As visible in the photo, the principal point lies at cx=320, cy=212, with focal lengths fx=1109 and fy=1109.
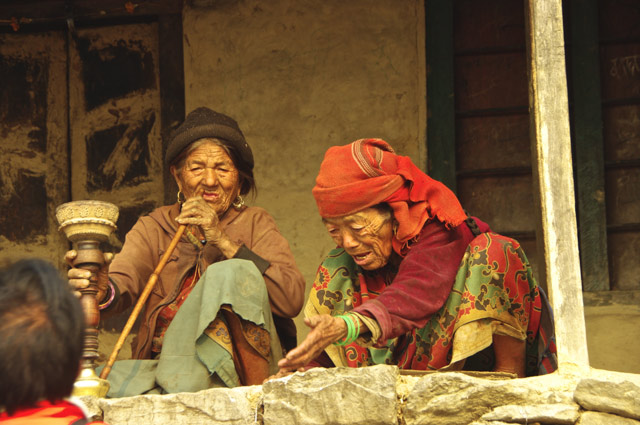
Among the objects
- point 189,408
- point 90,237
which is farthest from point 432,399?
point 90,237

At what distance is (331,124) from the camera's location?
5777 mm

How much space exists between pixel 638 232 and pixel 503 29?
1.25 metres

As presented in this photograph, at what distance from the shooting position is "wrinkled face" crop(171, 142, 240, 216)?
15.7ft

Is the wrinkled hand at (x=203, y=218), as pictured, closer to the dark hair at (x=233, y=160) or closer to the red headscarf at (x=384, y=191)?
the dark hair at (x=233, y=160)

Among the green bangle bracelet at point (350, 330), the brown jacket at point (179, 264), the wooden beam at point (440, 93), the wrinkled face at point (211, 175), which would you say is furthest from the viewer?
the wooden beam at point (440, 93)

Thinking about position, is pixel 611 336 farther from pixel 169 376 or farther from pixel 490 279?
pixel 169 376

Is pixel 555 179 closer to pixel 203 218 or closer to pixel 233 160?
pixel 203 218

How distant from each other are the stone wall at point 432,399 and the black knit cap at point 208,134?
145cm

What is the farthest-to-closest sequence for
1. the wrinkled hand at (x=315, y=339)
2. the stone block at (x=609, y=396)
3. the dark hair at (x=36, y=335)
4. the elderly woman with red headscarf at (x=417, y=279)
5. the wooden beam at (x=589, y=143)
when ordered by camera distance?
1. the wooden beam at (x=589, y=143)
2. the elderly woman with red headscarf at (x=417, y=279)
3. the wrinkled hand at (x=315, y=339)
4. the stone block at (x=609, y=396)
5. the dark hair at (x=36, y=335)

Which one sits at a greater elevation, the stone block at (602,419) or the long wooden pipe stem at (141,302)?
the long wooden pipe stem at (141,302)

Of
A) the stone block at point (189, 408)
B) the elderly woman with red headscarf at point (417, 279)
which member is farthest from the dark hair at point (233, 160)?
the stone block at point (189, 408)

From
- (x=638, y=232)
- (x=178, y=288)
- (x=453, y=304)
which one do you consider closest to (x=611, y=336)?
(x=638, y=232)

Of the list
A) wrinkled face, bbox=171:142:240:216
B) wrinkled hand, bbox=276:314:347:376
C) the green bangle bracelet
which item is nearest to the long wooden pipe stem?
wrinkled face, bbox=171:142:240:216

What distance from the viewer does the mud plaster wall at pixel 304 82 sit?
5.73 m
